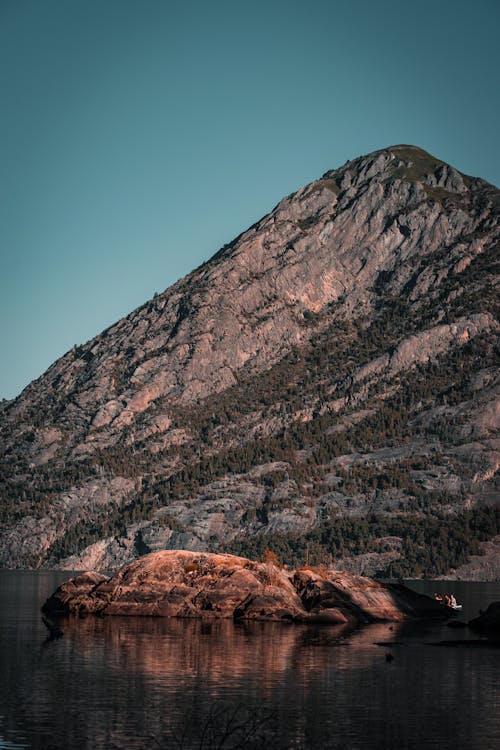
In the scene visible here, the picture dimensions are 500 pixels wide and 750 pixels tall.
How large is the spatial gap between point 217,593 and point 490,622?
34.7 m

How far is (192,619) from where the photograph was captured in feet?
441

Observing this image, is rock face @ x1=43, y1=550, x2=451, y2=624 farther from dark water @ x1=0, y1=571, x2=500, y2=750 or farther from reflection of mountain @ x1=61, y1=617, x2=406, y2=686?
dark water @ x1=0, y1=571, x2=500, y2=750

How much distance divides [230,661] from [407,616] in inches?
2742

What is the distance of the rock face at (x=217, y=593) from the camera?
5354 inches

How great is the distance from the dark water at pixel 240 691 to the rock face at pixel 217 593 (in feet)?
57.6

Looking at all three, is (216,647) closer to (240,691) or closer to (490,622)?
(240,691)

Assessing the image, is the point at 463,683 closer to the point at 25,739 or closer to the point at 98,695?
the point at 98,695

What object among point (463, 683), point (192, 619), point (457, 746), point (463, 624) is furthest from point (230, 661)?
point (463, 624)

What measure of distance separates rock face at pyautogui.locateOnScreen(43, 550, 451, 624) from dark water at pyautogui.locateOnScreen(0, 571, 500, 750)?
17563mm

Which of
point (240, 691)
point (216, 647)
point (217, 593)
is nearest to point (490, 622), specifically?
point (217, 593)

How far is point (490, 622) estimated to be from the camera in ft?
433

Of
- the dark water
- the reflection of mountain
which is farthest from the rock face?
the dark water

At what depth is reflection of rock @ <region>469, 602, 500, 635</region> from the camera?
130 m

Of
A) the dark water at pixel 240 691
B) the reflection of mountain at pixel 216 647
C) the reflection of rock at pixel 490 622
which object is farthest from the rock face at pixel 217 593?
the dark water at pixel 240 691
